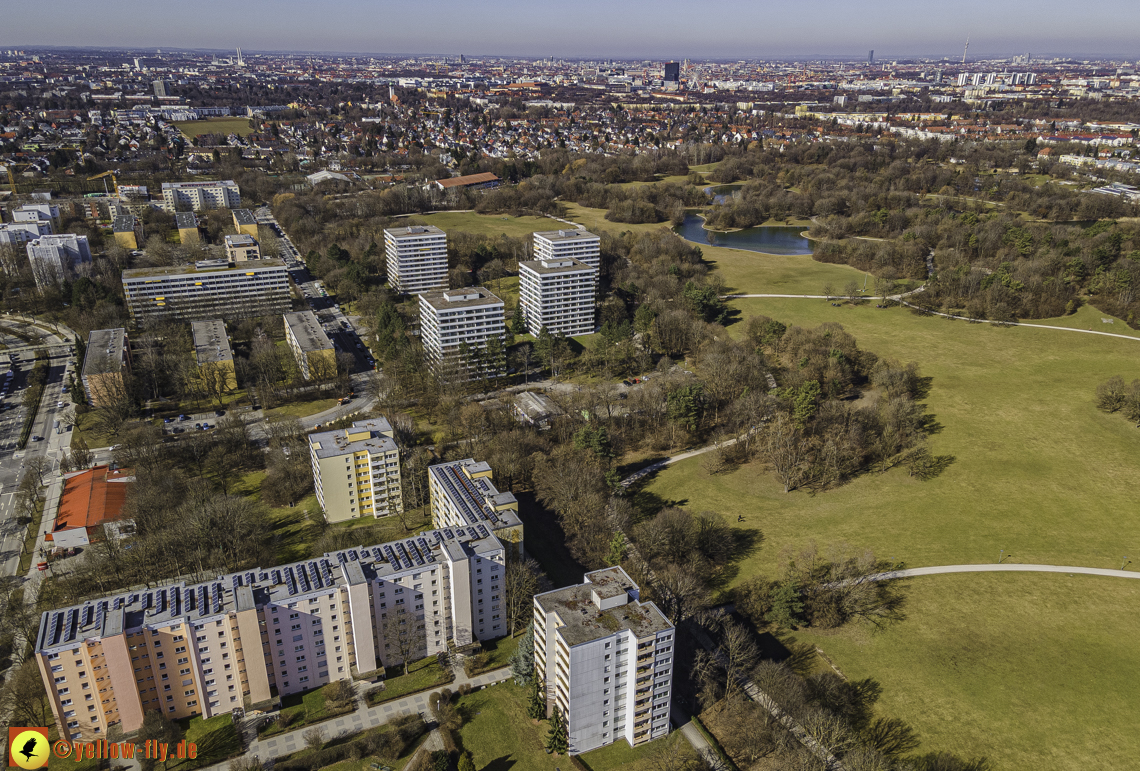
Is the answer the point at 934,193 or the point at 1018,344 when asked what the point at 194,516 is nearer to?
the point at 1018,344

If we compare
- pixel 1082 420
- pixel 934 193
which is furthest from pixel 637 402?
pixel 934 193

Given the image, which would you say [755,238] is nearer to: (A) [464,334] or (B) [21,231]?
(A) [464,334]

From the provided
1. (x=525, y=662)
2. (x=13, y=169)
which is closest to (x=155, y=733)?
(x=525, y=662)

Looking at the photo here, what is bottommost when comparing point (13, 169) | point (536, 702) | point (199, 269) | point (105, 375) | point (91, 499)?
point (536, 702)

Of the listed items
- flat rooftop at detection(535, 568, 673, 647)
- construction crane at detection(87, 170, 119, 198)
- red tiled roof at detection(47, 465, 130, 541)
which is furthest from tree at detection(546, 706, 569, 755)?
→ construction crane at detection(87, 170, 119, 198)

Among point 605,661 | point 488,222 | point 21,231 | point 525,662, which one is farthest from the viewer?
point 488,222

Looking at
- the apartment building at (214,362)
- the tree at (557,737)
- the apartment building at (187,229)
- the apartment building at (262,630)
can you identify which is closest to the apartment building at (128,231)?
the apartment building at (187,229)

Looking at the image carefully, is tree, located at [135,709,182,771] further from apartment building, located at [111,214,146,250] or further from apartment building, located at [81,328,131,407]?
apartment building, located at [111,214,146,250]
